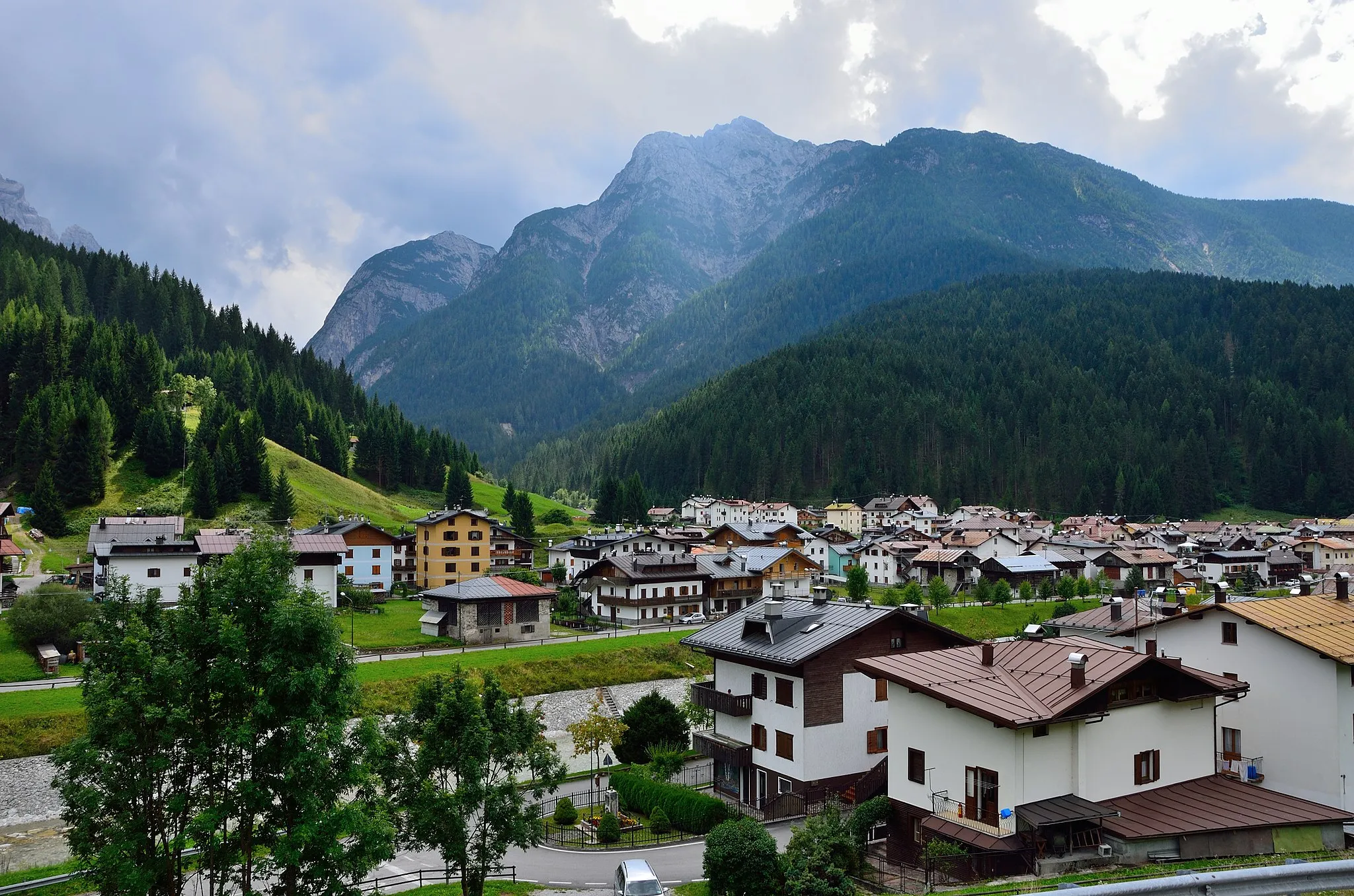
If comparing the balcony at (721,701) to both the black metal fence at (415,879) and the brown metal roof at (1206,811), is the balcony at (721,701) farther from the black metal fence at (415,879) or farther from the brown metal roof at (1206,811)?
the brown metal roof at (1206,811)

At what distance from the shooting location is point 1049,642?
96.5 ft

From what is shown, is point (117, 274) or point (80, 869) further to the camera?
point (117, 274)

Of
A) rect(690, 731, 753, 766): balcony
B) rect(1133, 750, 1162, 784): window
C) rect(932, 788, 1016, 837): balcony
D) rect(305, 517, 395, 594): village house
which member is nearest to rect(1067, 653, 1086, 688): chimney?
rect(1133, 750, 1162, 784): window

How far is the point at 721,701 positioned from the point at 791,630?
444cm

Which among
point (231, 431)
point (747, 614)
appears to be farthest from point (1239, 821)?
point (231, 431)

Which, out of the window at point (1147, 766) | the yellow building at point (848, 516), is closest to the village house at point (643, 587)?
the window at point (1147, 766)

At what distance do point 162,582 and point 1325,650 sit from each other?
245 feet

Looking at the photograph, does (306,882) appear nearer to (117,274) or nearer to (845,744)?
(845,744)

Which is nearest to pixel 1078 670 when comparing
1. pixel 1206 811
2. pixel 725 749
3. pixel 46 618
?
pixel 1206 811

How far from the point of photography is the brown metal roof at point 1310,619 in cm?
3103

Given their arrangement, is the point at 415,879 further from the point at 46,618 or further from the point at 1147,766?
the point at 46,618

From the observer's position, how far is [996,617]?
91062 mm

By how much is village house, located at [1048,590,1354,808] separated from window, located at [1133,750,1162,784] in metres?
3.52

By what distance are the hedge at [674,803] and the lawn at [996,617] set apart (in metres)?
53.1
